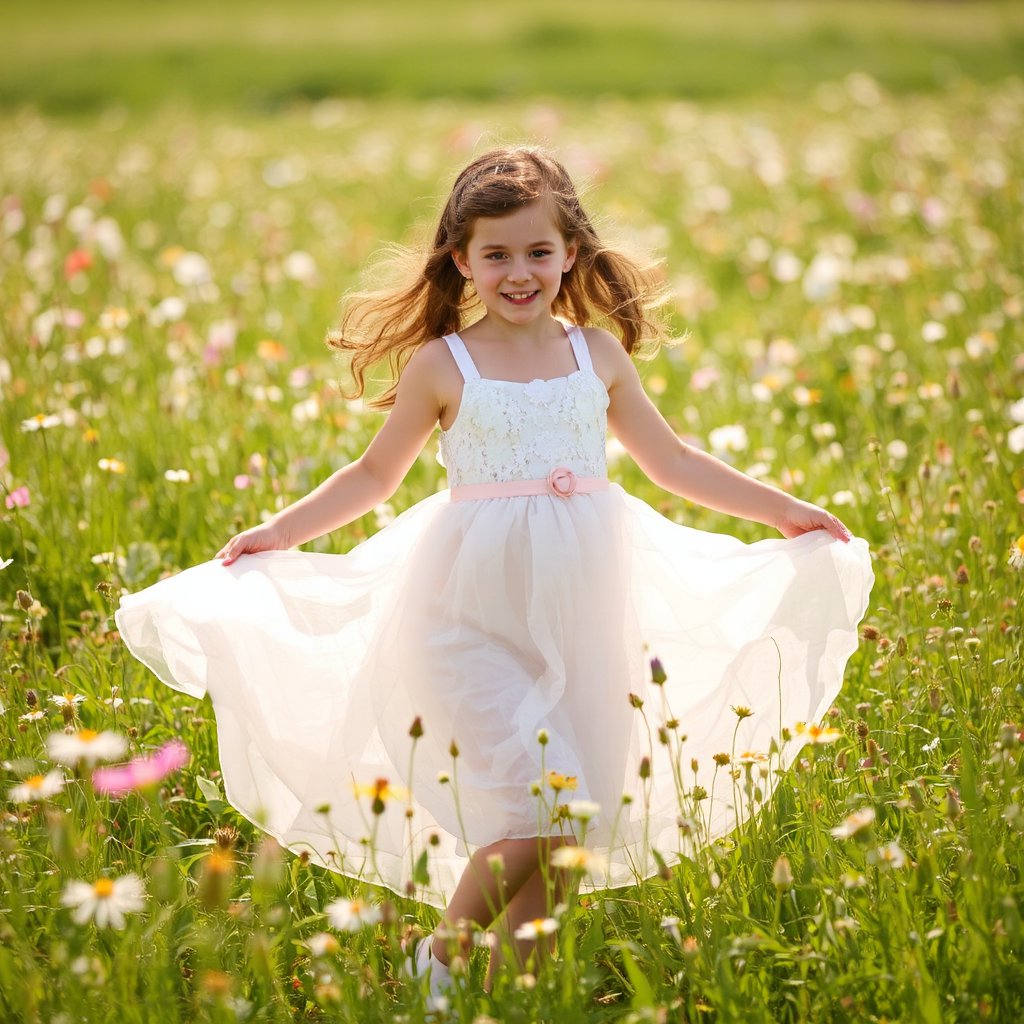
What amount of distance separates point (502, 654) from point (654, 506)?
1.50m

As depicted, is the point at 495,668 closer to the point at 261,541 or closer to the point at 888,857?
the point at 261,541

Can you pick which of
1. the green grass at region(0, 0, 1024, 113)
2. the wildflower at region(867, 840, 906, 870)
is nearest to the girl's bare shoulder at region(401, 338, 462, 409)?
the wildflower at region(867, 840, 906, 870)

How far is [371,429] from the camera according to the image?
427 cm

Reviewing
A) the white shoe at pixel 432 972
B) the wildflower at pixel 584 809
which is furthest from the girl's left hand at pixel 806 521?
the white shoe at pixel 432 972

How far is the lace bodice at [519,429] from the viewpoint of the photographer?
2.50 metres

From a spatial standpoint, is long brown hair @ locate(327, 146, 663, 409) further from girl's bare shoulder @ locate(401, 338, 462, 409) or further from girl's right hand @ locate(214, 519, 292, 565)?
girl's right hand @ locate(214, 519, 292, 565)

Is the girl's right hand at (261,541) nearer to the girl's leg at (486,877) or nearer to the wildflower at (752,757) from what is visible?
the girl's leg at (486,877)

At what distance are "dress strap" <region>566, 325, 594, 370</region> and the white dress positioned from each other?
0.05 meters

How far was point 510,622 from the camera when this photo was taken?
7.79 ft

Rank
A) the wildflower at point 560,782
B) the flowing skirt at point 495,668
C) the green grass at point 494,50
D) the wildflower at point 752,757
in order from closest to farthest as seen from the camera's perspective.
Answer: the wildflower at point 560,782
the wildflower at point 752,757
the flowing skirt at point 495,668
the green grass at point 494,50

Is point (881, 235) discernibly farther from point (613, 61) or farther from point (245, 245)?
point (613, 61)

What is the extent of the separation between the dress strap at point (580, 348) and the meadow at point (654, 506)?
0.43m

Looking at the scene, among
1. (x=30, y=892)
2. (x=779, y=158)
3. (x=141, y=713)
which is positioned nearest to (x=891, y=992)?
(x=30, y=892)

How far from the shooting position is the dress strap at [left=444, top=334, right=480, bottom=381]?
8.39ft
